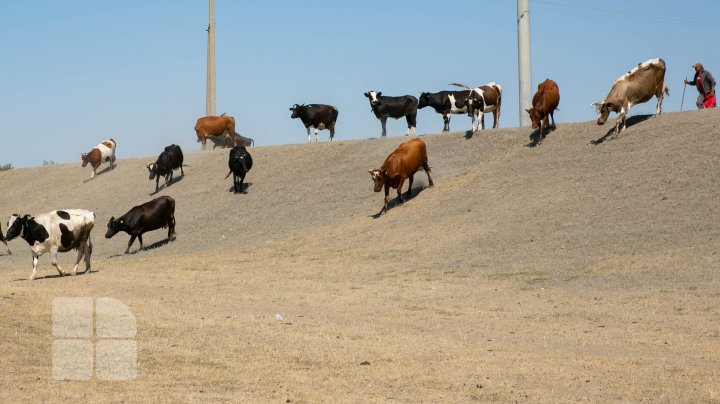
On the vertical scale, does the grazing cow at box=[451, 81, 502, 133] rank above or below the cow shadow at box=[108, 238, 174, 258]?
above

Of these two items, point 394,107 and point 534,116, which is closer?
point 534,116

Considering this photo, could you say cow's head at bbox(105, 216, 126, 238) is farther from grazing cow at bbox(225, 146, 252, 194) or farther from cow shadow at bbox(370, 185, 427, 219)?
grazing cow at bbox(225, 146, 252, 194)

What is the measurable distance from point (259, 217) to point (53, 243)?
1245cm

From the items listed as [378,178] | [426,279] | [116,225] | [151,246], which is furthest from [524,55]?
[426,279]

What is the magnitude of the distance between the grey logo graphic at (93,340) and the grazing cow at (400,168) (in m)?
14.6

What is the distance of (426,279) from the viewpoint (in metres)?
23.1

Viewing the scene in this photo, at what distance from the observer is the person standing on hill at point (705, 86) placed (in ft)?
112

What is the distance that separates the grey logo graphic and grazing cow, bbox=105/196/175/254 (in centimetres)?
1325

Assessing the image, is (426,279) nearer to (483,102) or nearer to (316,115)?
(483,102)

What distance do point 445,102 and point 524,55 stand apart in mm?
3249

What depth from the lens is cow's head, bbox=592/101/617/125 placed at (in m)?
33.0

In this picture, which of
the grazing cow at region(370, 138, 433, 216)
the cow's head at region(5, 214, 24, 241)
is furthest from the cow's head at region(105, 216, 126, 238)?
the cow's head at region(5, 214, 24, 241)

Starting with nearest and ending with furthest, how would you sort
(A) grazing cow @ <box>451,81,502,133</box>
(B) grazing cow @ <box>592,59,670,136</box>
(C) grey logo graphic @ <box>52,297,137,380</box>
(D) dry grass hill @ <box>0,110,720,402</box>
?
1. (D) dry grass hill @ <box>0,110,720,402</box>
2. (C) grey logo graphic @ <box>52,297,137,380</box>
3. (B) grazing cow @ <box>592,59,670,136</box>
4. (A) grazing cow @ <box>451,81,502,133</box>

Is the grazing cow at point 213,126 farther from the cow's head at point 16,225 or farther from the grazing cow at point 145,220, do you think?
the cow's head at point 16,225
